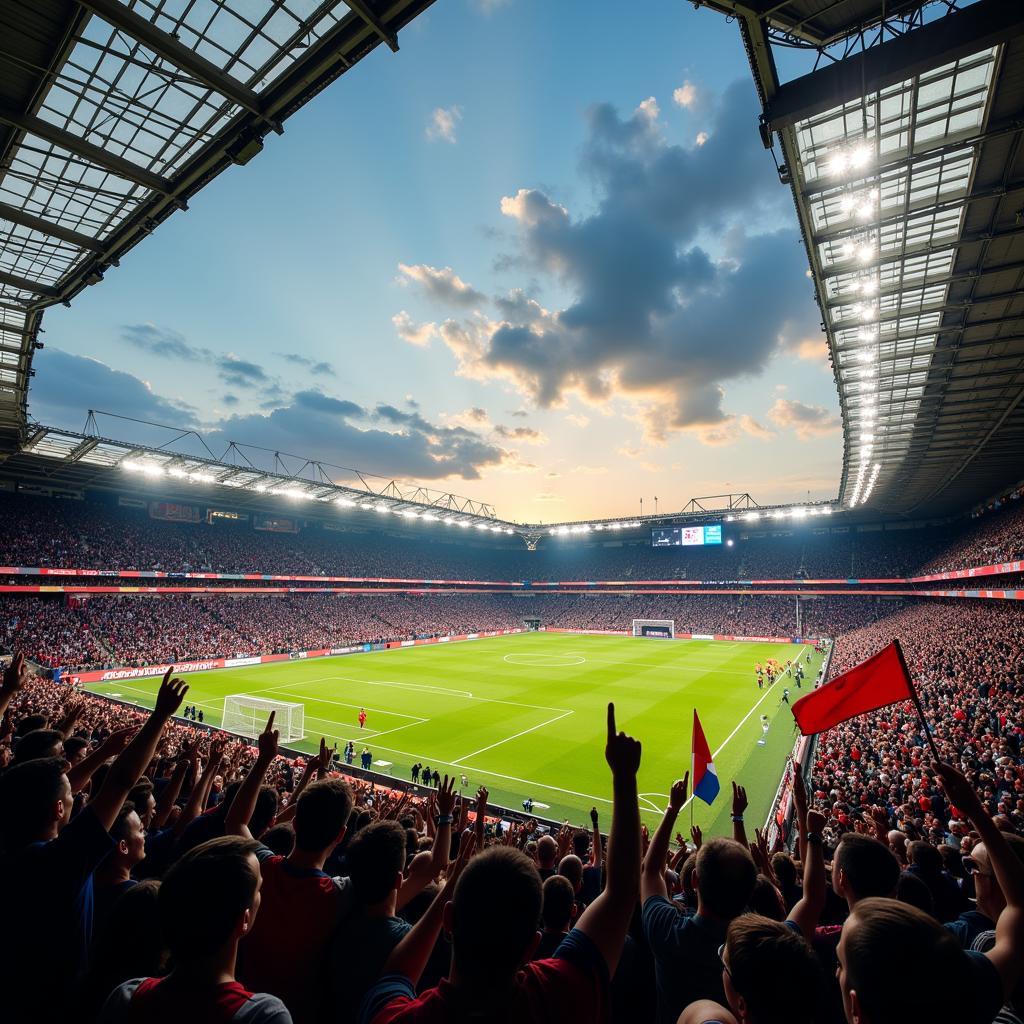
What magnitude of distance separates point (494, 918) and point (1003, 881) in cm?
269

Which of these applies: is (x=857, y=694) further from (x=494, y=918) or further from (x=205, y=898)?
(x=205, y=898)

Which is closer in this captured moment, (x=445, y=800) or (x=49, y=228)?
(x=445, y=800)

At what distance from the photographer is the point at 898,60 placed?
822 centimetres

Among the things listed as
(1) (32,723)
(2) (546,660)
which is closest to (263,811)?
(1) (32,723)

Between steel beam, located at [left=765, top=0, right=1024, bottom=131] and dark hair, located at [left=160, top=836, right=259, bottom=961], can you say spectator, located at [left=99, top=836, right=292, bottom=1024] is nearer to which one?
dark hair, located at [left=160, top=836, right=259, bottom=961]

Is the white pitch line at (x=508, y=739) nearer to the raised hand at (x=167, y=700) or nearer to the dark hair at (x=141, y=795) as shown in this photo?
the dark hair at (x=141, y=795)

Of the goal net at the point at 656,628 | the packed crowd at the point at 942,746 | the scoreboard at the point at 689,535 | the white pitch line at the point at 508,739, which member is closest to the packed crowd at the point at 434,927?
the packed crowd at the point at 942,746

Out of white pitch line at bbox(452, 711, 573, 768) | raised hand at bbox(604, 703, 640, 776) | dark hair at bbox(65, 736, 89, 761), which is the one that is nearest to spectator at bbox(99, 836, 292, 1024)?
raised hand at bbox(604, 703, 640, 776)

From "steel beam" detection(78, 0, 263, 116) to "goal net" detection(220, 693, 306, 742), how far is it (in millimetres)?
22430

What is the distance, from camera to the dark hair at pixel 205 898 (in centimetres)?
198

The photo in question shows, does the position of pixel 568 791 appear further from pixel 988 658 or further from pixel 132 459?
pixel 132 459

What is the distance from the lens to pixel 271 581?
5641 cm

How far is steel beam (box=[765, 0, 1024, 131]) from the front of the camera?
7.57 metres

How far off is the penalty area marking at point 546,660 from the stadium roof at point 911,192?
2844cm
